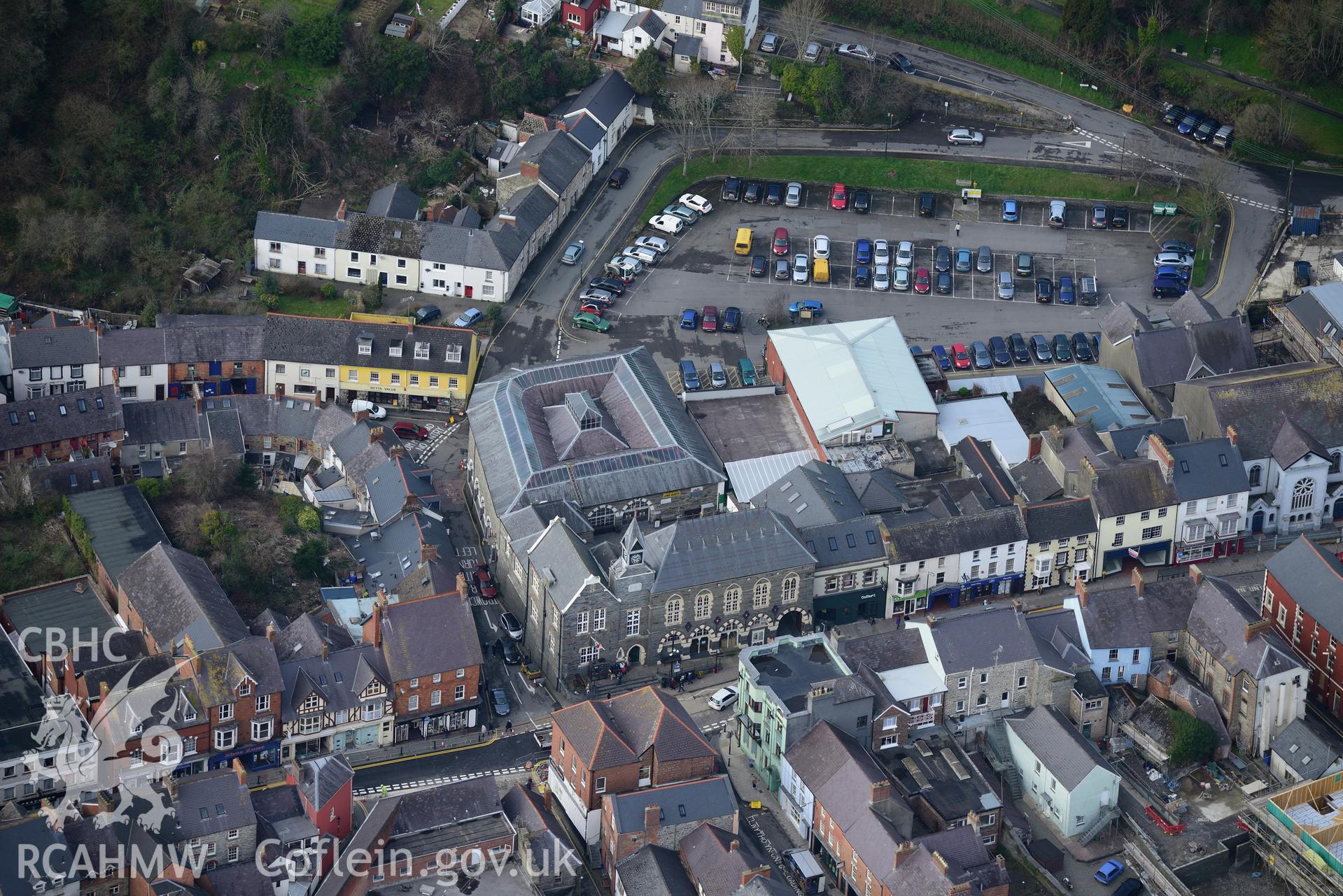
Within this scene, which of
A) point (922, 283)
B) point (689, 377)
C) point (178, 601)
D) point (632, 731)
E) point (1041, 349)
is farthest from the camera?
point (922, 283)

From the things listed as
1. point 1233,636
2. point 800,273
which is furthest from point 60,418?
point 1233,636

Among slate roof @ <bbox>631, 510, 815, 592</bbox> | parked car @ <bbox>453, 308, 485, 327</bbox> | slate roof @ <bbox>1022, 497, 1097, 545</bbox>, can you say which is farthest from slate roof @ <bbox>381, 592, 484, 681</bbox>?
slate roof @ <bbox>1022, 497, 1097, 545</bbox>

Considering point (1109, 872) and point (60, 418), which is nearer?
point (1109, 872)

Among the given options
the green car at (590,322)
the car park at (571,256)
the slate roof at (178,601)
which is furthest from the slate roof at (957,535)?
the car park at (571,256)

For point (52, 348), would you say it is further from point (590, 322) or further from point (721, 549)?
point (721, 549)

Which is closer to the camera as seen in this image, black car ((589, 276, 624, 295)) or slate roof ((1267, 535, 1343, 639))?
slate roof ((1267, 535, 1343, 639))

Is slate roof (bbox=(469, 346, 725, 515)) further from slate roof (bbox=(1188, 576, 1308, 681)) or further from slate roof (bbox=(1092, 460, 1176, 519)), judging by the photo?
slate roof (bbox=(1188, 576, 1308, 681))

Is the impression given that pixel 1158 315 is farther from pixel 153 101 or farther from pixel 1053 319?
pixel 153 101
